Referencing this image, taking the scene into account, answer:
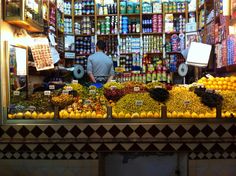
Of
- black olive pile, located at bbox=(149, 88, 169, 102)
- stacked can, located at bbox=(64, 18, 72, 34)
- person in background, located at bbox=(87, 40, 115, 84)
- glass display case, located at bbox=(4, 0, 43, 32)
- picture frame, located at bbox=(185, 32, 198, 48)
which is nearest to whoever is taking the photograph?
black olive pile, located at bbox=(149, 88, 169, 102)

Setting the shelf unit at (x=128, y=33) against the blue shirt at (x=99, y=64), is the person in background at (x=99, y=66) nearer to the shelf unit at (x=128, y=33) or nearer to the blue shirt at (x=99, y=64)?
the blue shirt at (x=99, y=64)

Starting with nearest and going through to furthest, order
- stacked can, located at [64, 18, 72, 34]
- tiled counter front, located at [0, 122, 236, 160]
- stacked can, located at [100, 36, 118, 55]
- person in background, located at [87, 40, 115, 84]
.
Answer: tiled counter front, located at [0, 122, 236, 160] → person in background, located at [87, 40, 115, 84] → stacked can, located at [100, 36, 118, 55] → stacked can, located at [64, 18, 72, 34]

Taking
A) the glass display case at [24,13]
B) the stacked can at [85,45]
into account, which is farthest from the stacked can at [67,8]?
the glass display case at [24,13]

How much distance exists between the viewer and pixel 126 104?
13.9 ft

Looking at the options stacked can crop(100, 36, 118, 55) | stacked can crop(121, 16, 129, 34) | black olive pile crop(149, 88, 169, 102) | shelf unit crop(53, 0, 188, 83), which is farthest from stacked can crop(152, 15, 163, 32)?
black olive pile crop(149, 88, 169, 102)

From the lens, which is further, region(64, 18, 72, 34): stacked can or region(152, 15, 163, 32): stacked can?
region(64, 18, 72, 34): stacked can

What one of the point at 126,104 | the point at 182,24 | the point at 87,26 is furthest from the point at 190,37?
the point at 126,104

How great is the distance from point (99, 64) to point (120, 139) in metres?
2.83

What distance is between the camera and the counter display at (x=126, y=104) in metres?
4.14

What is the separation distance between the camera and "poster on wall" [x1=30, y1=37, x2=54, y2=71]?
546cm

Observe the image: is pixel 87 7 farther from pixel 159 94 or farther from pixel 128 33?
pixel 159 94

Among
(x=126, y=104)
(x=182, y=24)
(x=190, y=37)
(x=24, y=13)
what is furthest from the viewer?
(x=182, y=24)

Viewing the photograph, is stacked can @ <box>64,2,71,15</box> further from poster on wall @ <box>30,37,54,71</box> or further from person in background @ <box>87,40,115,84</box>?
poster on wall @ <box>30,37,54,71</box>

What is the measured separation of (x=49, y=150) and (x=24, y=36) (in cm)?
189
